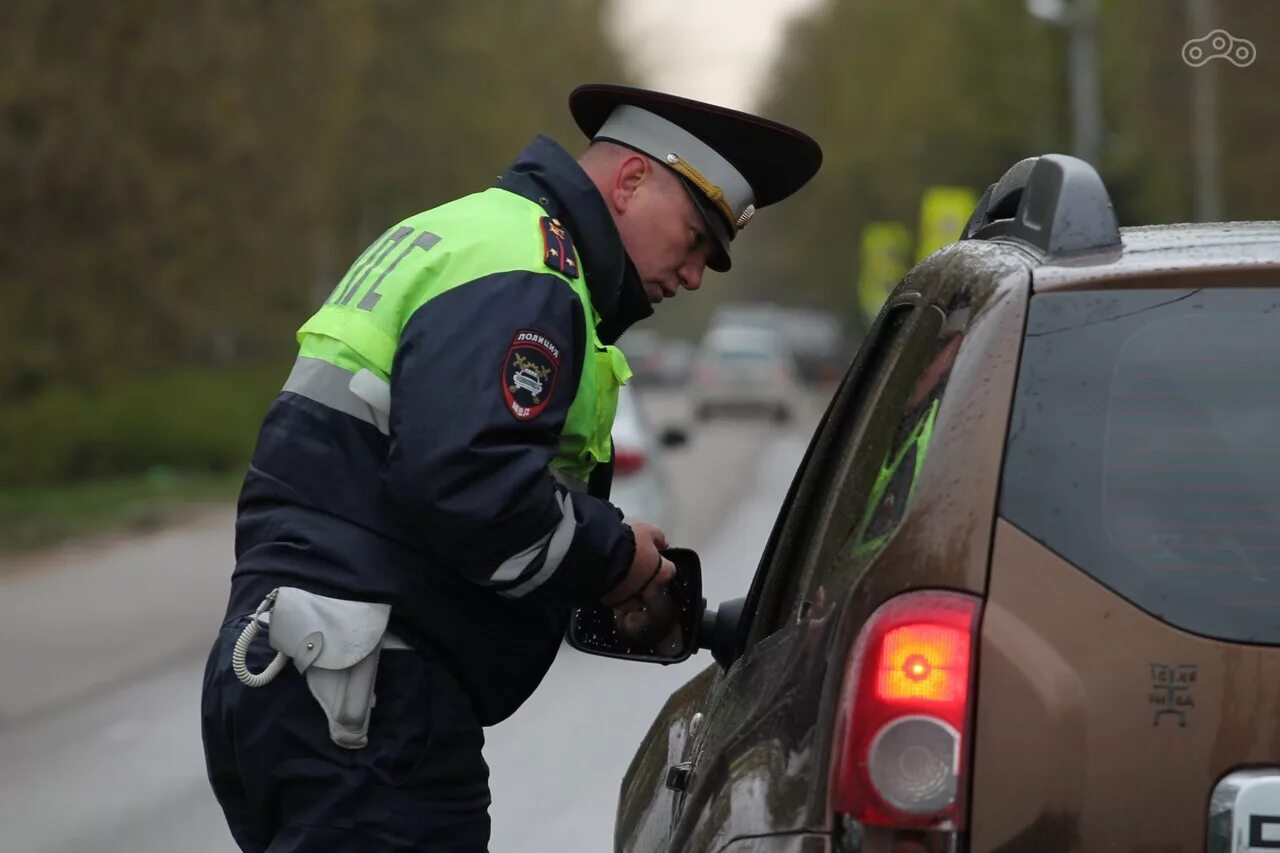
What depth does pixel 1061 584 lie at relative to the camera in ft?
7.80

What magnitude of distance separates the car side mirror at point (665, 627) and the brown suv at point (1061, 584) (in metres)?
0.84

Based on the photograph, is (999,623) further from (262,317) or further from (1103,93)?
(1103,93)

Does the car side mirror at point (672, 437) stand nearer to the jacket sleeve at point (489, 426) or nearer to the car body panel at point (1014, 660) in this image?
the jacket sleeve at point (489, 426)

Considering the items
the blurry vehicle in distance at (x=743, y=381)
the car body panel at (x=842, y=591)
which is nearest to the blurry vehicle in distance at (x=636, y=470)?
the car body panel at (x=842, y=591)

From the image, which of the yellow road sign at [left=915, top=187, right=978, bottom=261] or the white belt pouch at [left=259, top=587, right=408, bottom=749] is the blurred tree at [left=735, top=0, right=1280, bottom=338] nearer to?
the yellow road sign at [left=915, top=187, right=978, bottom=261]

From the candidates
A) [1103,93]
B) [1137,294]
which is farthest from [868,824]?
[1103,93]

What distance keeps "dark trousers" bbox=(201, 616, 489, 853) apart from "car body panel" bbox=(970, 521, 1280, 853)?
44.4 inches

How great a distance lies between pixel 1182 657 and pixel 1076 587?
130 mm

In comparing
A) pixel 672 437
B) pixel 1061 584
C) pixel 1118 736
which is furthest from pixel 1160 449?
pixel 672 437

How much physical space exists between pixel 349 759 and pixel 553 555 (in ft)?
1.35

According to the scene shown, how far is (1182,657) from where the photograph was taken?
2.34 metres

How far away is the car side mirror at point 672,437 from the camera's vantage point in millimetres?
13594

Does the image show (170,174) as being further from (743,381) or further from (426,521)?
(743,381)

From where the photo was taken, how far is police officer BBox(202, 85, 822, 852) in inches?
121
